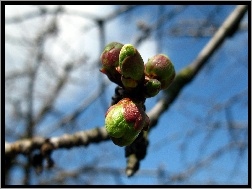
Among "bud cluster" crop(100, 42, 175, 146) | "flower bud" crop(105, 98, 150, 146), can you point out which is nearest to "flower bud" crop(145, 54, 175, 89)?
"bud cluster" crop(100, 42, 175, 146)

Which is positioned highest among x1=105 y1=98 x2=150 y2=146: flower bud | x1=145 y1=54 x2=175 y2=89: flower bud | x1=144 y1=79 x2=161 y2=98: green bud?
x1=145 y1=54 x2=175 y2=89: flower bud

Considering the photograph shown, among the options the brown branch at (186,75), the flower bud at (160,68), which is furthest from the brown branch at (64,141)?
the flower bud at (160,68)

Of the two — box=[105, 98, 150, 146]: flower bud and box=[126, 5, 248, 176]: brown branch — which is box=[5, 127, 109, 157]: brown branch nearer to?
box=[126, 5, 248, 176]: brown branch

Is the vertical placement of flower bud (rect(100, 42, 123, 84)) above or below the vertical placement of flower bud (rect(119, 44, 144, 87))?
above

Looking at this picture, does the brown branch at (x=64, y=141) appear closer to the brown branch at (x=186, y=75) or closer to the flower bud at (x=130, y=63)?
the brown branch at (x=186, y=75)

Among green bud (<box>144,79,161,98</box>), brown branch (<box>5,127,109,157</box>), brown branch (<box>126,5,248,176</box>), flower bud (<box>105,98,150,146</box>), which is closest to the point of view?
flower bud (<box>105,98,150,146</box>)

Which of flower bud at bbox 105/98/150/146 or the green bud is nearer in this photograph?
flower bud at bbox 105/98/150/146

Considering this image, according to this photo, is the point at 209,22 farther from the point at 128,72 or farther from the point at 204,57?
the point at 128,72

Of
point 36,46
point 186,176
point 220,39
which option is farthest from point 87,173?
point 220,39
